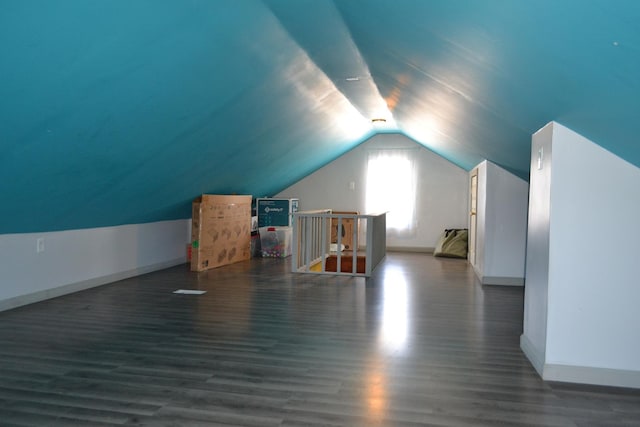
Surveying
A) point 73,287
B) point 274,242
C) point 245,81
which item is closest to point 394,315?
point 245,81

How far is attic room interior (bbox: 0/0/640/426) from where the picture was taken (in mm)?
2566

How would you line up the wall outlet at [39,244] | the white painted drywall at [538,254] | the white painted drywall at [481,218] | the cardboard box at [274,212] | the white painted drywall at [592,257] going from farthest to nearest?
the cardboard box at [274,212] → the white painted drywall at [481,218] → the wall outlet at [39,244] → the white painted drywall at [538,254] → the white painted drywall at [592,257]

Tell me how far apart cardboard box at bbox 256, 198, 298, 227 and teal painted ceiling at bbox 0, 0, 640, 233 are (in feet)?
10.4

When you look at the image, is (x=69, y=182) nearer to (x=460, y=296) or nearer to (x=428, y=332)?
(x=428, y=332)

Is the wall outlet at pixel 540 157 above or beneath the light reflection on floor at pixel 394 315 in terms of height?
above

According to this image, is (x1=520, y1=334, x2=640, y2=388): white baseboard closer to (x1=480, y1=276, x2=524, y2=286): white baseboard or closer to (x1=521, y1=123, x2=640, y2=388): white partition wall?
(x1=521, y1=123, x2=640, y2=388): white partition wall

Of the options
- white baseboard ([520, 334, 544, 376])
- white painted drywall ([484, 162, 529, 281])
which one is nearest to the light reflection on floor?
white baseboard ([520, 334, 544, 376])

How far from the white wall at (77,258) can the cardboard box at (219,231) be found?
62 centimetres

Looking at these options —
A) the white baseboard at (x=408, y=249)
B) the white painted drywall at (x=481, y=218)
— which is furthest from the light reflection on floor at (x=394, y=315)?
the white baseboard at (x=408, y=249)

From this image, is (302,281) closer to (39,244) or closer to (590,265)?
(39,244)

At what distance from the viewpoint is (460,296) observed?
572cm

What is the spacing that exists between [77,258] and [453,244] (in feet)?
22.1

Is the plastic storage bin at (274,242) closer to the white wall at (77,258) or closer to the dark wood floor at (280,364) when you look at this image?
the white wall at (77,258)

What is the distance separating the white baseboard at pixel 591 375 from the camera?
119 inches
